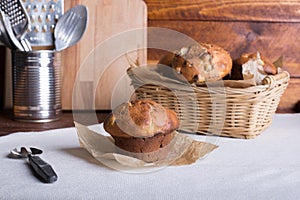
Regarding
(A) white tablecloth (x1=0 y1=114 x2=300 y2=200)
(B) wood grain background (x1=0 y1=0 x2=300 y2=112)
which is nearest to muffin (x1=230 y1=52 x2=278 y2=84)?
(A) white tablecloth (x1=0 y1=114 x2=300 y2=200)

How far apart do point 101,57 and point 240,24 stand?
0.41 metres

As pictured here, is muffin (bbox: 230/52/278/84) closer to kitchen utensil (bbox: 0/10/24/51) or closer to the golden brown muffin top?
the golden brown muffin top

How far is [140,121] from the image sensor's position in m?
0.76

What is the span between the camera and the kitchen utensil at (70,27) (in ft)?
3.99

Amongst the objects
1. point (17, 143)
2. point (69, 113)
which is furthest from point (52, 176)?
point (69, 113)

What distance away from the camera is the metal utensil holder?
44.8 inches

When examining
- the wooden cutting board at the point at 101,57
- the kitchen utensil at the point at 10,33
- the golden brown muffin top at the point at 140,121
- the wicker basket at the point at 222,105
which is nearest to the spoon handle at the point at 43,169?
the golden brown muffin top at the point at 140,121

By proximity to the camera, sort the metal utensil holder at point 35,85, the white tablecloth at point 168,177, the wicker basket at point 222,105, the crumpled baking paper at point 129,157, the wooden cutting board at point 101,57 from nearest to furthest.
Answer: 1. the white tablecloth at point 168,177
2. the crumpled baking paper at point 129,157
3. the wicker basket at point 222,105
4. the metal utensil holder at point 35,85
5. the wooden cutting board at point 101,57

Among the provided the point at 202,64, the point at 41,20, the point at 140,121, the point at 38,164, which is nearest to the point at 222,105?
the point at 202,64

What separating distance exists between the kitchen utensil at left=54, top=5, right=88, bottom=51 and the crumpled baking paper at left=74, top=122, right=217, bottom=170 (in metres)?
0.41

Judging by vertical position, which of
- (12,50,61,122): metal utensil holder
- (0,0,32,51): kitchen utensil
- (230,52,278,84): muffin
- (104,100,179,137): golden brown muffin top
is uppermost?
(0,0,32,51): kitchen utensil

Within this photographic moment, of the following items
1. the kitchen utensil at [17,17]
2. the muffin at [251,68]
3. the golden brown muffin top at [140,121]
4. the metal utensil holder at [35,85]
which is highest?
the kitchen utensil at [17,17]

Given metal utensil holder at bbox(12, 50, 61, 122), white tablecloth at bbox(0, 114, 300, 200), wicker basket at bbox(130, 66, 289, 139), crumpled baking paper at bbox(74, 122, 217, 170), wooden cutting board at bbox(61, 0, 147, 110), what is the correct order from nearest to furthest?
white tablecloth at bbox(0, 114, 300, 200)
crumpled baking paper at bbox(74, 122, 217, 170)
wicker basket at bbox(130, 66, 289, 139)
metal utensil holder at bbox(12, 50, 61, 122)
wooden cutting board at bbox(61, 0, 147, 110)

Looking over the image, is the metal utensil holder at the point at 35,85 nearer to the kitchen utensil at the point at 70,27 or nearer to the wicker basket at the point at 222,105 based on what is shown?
the kitchen utensil at the point at 70,27
